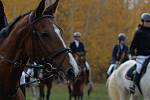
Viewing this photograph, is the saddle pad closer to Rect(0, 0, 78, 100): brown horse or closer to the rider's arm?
the rider's arm

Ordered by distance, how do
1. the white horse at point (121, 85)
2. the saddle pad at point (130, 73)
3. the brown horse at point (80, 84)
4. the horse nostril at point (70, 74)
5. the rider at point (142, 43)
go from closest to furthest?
the horse nostril at point (70, 74)
the rider at point (142, 43)
the saddle pad at point (130, 73)
the white horse at point (121, 85)
the brown horse at point (80, 84)

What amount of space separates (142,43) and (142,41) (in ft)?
0.19

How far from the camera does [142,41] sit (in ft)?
48.5

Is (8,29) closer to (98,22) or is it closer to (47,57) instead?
(47,57)

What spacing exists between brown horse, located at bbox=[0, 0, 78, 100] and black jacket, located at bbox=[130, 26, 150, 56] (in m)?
7.75

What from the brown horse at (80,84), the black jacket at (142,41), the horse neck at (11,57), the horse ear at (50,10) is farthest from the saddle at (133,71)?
the horse ear at (50,10)

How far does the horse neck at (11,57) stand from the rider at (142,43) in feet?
25.4

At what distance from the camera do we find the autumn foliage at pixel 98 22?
44.1 meters

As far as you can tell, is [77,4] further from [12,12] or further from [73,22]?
[12,12]

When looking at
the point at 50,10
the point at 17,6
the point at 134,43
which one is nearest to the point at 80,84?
the point at 134,43

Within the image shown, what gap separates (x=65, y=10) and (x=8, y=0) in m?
6.70

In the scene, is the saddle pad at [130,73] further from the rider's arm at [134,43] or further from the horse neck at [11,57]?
the horse neck at [11,57]

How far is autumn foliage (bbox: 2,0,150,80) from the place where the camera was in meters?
44.1

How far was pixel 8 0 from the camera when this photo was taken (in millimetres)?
41062
